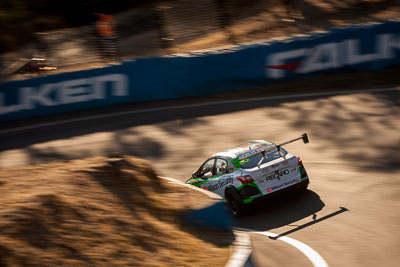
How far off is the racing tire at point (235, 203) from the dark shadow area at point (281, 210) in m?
0.16

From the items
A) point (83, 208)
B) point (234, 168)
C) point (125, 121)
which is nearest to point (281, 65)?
point (125, 121)

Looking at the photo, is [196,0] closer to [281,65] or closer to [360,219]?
[281,65]

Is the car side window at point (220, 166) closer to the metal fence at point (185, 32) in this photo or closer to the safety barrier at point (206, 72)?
the safety barrier at point (206, 72)

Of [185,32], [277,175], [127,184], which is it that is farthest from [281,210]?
[185,32]

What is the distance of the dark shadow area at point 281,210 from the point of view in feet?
36.5

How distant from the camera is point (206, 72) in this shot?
20781 millimetres

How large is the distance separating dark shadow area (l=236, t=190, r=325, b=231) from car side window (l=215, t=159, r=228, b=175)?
1038mm

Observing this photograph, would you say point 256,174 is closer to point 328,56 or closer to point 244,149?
point 244,149

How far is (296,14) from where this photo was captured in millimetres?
27438

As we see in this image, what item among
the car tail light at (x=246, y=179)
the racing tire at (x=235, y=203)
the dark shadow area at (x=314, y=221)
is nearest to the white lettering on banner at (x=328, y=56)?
the racing tire at (x=235, y=203)

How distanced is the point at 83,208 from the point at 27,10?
3271cm

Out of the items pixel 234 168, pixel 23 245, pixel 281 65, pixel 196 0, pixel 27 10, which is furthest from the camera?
pixel 27 10

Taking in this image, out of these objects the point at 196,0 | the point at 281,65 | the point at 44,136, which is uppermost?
the point at 196,0

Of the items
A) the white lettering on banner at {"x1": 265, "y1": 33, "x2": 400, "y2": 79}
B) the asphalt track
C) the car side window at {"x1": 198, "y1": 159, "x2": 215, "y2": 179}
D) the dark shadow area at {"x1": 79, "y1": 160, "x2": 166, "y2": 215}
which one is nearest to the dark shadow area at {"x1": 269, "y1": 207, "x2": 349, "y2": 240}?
the asphalt track
